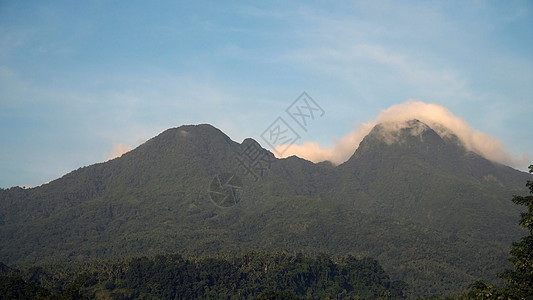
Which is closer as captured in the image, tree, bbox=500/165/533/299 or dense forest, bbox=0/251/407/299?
tree, bbox=500/165/533/299

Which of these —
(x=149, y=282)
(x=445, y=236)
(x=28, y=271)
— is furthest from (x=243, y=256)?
(x=445, y=236)

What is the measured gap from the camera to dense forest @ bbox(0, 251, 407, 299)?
114438 mm

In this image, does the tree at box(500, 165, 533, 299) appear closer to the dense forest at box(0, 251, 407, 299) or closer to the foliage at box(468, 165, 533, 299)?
the foliage at box(468, 165, 533, 299)

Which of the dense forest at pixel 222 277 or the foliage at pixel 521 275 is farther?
the dense forest at pixel 222 277

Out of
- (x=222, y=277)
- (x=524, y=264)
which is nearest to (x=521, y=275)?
(x=524, y=264)

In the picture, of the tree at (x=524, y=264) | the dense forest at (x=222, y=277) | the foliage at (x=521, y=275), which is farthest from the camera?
the dense forest at (x=222, y=277)

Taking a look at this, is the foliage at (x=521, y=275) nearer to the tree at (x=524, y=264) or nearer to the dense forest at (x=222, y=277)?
the tree at (x=524, y=264)

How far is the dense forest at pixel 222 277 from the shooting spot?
4505 inches

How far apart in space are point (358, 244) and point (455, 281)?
47.3m

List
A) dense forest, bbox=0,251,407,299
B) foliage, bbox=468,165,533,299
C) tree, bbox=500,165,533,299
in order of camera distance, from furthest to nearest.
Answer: dense forest, bbox=0,251,407,299 → tree, bbox=500,165,533,299 → foliage, bbox=468,165,533,299

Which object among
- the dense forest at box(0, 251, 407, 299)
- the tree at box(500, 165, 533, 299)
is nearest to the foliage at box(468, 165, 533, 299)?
the tree at box(500, 165, 533, 299)

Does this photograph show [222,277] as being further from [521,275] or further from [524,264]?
[524,264]

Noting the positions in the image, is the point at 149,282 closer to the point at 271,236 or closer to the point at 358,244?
the point at 271,236

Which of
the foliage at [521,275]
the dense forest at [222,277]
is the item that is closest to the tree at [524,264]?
the foliage at [521,275]
